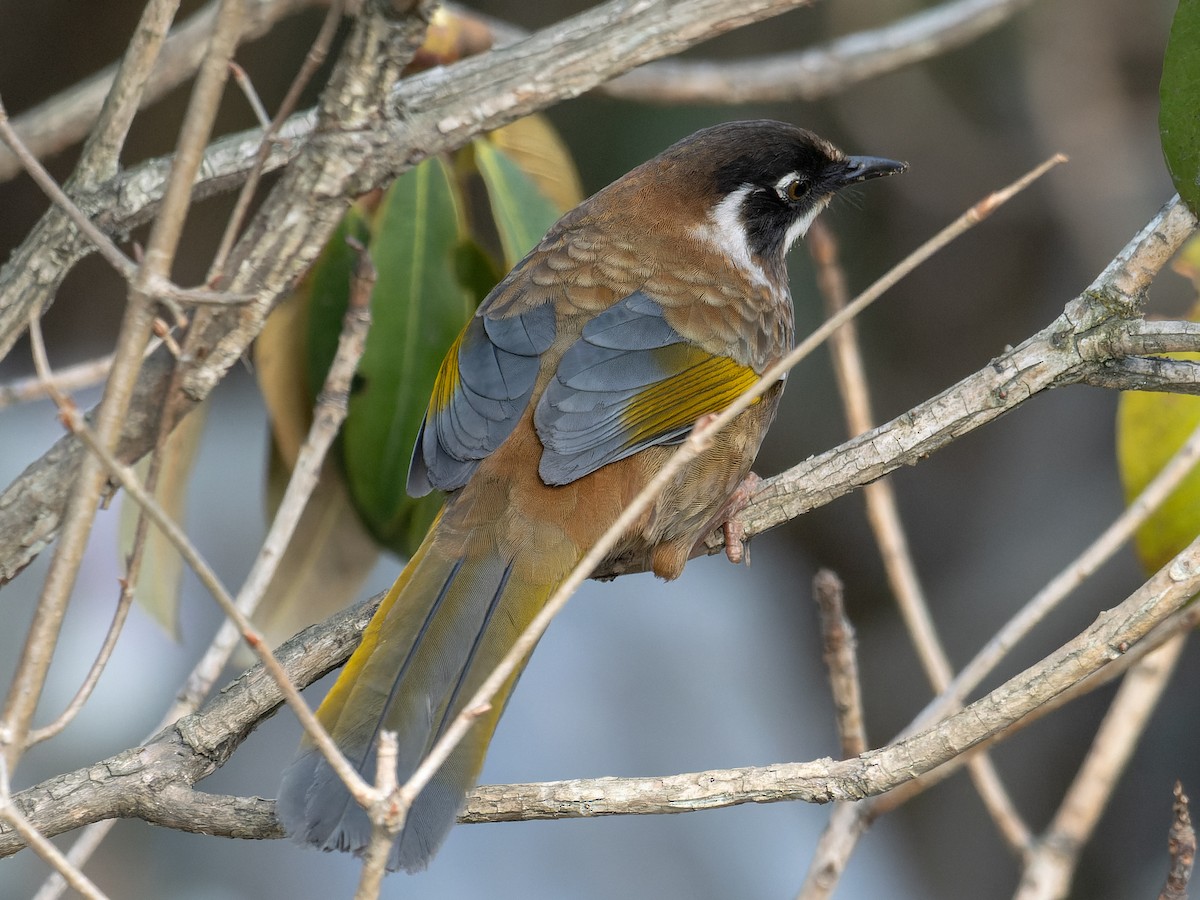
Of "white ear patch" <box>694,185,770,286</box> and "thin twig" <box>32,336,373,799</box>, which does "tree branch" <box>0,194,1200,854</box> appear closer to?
"thin twig" <box>32,336,373,799</box>

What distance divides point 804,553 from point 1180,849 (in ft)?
13.2

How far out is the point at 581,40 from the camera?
2.22 m

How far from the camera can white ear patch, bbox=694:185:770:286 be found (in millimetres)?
3301

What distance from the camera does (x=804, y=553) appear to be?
19.1 ft

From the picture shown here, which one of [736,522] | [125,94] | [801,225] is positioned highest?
[801,225]

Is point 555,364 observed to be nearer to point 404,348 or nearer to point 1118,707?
point 404,348

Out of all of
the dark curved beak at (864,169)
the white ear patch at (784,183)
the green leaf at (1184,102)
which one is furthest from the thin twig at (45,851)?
the dark curved beak at (864,169)

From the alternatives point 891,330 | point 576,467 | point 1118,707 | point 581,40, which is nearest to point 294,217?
point 581,40

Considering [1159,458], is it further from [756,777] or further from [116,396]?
[116,396]

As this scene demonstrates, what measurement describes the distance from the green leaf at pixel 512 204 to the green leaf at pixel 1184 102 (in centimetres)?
164

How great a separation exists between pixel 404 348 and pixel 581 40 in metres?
1.25

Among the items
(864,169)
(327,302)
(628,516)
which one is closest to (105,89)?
(327,302)

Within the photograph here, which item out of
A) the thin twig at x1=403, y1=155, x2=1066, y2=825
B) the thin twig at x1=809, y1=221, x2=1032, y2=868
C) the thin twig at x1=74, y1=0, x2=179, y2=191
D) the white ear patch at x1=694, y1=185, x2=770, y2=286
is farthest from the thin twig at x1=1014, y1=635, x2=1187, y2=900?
the thin twig at x1=74, y1=0, x2=179, y2=191

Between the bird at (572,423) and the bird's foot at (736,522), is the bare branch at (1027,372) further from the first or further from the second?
the bird at (572,423)
